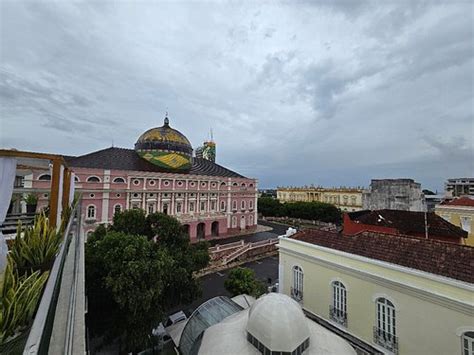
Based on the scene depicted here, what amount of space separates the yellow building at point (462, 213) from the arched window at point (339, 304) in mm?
14966

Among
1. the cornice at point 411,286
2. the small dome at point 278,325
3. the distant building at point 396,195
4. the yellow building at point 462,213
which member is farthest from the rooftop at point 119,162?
the yellow building at point 462,213

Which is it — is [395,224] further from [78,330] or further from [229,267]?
[78,330]

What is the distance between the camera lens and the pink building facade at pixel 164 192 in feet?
79.0

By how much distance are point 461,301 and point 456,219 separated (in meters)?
17.2

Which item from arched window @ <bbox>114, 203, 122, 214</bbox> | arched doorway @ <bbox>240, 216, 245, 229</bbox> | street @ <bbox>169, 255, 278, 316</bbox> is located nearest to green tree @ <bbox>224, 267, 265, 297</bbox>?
street @ <bbox>169, 255, 278, 316</bbox>

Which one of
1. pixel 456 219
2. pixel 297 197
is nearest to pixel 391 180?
pixel 456 219

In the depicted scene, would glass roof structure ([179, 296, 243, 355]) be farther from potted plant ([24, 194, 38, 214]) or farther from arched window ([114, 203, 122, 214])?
arched window ([114, 203, 122, 214])

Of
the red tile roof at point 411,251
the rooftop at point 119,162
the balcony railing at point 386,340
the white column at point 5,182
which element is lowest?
the balcony railing at point 386,340

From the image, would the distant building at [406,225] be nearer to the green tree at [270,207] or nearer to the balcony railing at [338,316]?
the balcony railing at [338,316]

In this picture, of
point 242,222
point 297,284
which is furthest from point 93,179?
point 297,284

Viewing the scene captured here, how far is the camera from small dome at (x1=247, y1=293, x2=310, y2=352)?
239 inches

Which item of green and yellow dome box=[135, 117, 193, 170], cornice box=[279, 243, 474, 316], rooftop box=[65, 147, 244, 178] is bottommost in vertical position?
cornice box=[279, 243, 474, 316]

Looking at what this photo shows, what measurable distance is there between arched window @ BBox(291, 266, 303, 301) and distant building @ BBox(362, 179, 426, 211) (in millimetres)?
26730

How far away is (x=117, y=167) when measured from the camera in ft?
88.9
